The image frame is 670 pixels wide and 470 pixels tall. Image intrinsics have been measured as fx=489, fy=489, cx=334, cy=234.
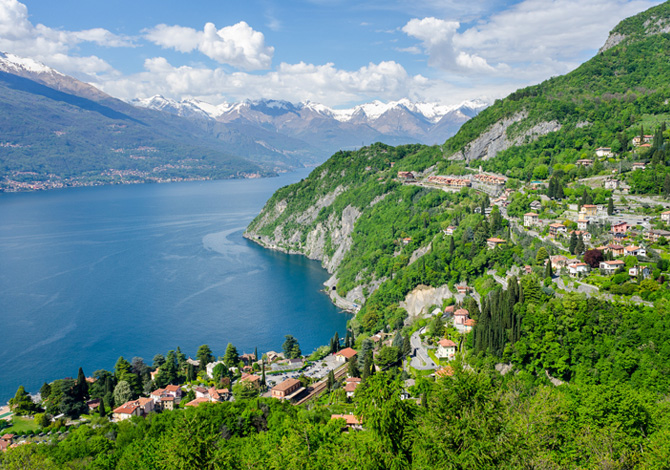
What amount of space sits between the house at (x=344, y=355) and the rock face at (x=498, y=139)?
44.0 m

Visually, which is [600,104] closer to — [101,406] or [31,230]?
[101,406]

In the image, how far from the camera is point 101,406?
32781 millimetres

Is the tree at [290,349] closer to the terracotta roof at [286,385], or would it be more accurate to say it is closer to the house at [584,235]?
the terracotta roof at [286,385]

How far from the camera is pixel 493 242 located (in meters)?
44.5

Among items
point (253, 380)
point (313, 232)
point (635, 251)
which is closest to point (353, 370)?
point (253, 380)

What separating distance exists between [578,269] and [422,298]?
49.8 ft

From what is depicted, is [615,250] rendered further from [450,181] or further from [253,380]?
[450,181]

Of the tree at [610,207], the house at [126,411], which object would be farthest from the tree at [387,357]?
the tree at [610,207]

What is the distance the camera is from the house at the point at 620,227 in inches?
1531

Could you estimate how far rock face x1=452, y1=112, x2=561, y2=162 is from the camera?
2682 inches

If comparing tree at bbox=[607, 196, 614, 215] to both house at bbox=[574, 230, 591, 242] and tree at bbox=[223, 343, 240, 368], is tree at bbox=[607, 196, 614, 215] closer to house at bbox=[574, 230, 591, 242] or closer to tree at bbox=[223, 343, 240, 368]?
house at bbox=[574, 230, 591, 242]

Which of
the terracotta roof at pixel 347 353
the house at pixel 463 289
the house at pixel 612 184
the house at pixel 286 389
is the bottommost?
the terracotta roof at pixel 347 353

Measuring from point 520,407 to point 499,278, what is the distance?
81.9ft

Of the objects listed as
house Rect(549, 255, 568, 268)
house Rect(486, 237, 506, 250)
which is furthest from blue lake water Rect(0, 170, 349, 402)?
house Rect(549, 255, 568, 268)
